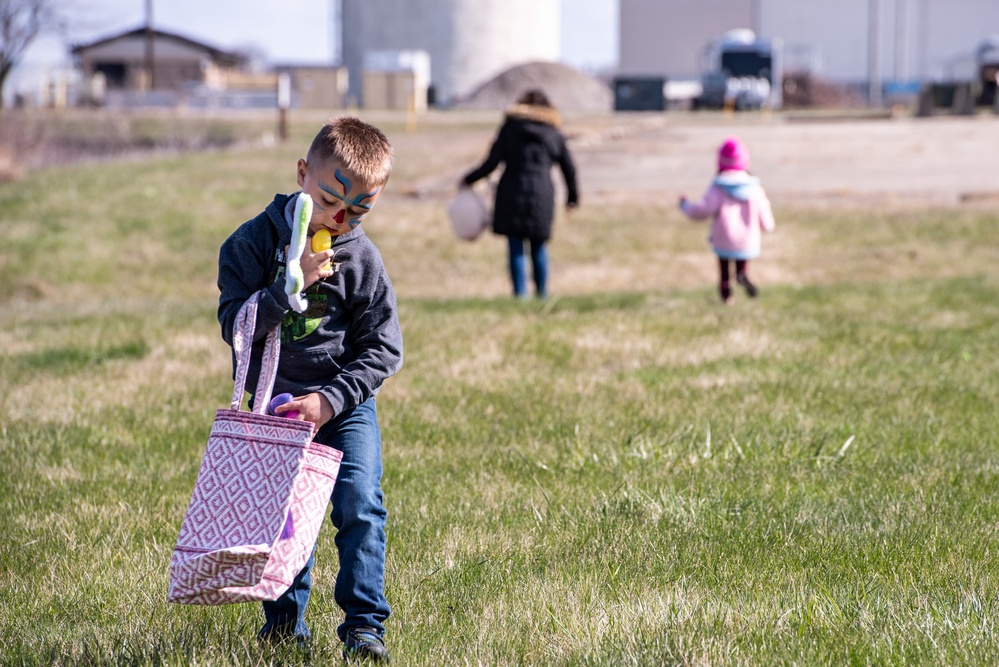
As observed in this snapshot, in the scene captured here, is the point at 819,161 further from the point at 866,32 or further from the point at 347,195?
the point at 866,32

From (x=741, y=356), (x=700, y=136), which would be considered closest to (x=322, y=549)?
(x=741, y=356)

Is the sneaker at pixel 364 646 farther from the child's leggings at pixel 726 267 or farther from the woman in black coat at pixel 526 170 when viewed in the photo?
the woman in black coat at pixel 526 170

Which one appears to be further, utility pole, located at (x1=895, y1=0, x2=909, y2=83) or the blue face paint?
utility pole, located at (x1=895, y1=0, x2=909, y2=83)

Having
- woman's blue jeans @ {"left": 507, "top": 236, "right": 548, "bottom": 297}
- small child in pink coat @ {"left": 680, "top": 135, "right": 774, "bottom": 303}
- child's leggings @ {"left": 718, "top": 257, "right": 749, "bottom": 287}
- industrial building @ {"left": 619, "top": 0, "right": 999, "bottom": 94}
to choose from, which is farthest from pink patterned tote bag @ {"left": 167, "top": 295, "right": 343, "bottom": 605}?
industrial building @ {"left": 619, "top": 0, "right": 999, "bottom": 94}

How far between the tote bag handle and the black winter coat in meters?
7.73

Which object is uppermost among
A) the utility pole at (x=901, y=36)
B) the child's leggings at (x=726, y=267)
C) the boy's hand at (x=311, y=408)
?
the utility pole at (x=901, y=36)

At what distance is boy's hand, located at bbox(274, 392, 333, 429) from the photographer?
119 inches

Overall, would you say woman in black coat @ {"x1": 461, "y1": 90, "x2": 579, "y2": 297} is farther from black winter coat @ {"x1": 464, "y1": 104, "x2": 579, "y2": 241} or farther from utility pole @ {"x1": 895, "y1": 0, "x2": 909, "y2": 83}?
utility pole @ {"x1": 895, "y1": 0, "x2": 909, "y2": 83}

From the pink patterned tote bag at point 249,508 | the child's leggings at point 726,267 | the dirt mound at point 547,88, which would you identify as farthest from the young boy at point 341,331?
the dirt mound at point 547,88

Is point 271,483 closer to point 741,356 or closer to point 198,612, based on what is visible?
point 198,612

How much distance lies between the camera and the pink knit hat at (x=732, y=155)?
9.54 metres

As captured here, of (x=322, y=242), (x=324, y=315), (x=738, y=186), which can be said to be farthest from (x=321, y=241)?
(x=738, y=186)

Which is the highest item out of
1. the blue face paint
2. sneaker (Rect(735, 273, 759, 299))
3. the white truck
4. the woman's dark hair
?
the white truck

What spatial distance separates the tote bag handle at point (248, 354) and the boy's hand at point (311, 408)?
0.06 m
